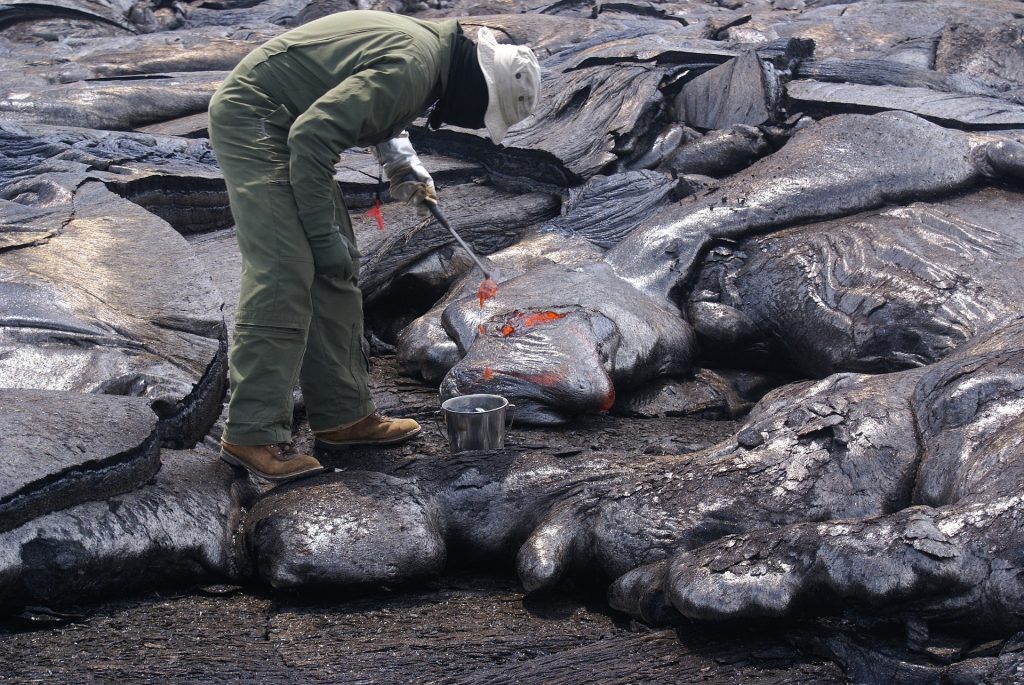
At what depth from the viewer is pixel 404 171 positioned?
452 cm

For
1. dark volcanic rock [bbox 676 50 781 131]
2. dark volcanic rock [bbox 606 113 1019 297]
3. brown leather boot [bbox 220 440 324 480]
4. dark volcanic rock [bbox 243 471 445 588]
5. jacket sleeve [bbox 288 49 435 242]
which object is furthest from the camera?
dark volcanic rock [bbox 676 50 781 131]

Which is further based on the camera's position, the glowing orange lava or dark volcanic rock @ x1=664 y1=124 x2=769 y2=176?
dark volcanic rock @ x1=664 y1=124 x2=769 y2=176

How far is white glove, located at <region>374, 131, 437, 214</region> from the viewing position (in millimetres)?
4496

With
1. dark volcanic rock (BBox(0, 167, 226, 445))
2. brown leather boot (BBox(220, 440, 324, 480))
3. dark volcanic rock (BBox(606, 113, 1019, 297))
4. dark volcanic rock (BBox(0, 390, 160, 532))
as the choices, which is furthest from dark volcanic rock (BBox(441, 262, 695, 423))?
dark volcanic rock (BBox(0, 390, 160, 532))

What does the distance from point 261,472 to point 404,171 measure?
1379 mm

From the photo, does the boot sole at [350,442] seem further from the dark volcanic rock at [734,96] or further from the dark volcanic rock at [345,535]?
the dark volcanic rock at [734,96]

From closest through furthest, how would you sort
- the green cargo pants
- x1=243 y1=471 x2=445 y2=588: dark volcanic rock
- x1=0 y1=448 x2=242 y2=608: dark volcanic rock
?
x1=0 y1=448 x2=242 y2=608: dark volcanic rock
x1=243 y1=471 x2=445 y2=588: dark volcanic rock
the green cargo pants

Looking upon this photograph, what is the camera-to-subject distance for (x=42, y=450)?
3451mm

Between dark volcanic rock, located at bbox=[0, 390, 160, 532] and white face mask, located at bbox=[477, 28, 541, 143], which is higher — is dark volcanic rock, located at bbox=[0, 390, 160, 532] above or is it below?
below

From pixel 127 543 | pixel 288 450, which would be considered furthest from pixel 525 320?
pixel 127 543

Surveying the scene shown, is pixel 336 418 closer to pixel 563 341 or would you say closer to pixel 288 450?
pixel 288 450

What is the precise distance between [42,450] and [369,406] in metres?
1.42

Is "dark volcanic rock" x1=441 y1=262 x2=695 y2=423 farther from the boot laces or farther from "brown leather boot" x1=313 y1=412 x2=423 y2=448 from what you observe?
the boot laces

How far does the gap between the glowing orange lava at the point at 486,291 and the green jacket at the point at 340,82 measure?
3.51 feet
